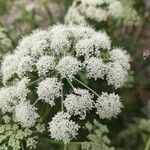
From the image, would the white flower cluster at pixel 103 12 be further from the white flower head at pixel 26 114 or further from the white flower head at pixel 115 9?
the white flower head at pixel 26 114

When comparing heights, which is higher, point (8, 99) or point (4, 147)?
point (8, 99)

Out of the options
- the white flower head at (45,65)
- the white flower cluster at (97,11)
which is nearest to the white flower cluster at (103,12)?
the white flower cluster at (97,11)

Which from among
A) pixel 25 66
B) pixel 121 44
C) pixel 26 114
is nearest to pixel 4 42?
pixel 25 66

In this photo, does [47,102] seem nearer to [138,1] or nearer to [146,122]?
[146,122]

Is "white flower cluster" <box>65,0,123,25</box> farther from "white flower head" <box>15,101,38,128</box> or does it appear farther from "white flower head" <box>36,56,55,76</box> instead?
"white flower head" <box>15,101,38,128</box>

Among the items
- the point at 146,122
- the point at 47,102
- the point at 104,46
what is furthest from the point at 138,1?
the point at 47,102

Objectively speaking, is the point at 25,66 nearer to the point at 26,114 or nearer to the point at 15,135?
the point at 26,114
